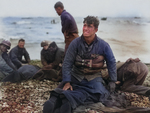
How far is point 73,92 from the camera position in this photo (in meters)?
3.53

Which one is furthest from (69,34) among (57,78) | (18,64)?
(18,64)

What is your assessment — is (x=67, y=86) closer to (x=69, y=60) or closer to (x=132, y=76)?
(x=69, y=60)

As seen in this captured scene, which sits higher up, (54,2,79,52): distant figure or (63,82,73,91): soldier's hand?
(54,2,79,52): distant figure

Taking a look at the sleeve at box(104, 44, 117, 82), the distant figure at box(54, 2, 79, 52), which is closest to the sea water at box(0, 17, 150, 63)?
the distant figure at box(54, 2, 79, 52)

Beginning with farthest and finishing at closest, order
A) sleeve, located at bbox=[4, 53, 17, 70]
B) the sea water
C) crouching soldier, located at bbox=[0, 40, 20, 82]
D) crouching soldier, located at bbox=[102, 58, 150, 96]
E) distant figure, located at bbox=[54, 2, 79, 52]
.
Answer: the sea water, sleeve, located at bbox=[4, 53, 17, 70], distant figure, located at bbox=[54, 2, 79, 52], crouching soldier, located at bbox=[0, 40, 20, 82], crouching soldier, located at bbox=[102, 58, 150, 96]

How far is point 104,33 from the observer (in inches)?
338

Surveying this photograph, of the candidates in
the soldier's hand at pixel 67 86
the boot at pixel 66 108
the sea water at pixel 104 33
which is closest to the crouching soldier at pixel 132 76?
the soldier's hand at pixel 67 86

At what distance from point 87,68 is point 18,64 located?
12.0ft

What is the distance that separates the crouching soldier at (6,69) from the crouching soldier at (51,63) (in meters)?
0.57

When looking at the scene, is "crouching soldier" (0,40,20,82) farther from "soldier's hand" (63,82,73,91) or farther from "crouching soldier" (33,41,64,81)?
"soldier's hand" (63,82,73,91)

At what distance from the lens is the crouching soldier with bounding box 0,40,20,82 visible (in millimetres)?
5861

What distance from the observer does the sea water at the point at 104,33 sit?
8234 millimetres

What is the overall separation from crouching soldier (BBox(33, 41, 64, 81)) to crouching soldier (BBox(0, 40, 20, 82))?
0.57 meters

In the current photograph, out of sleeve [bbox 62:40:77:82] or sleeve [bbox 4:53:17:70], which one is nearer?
sleeve [bbox 62:40:77:82]
